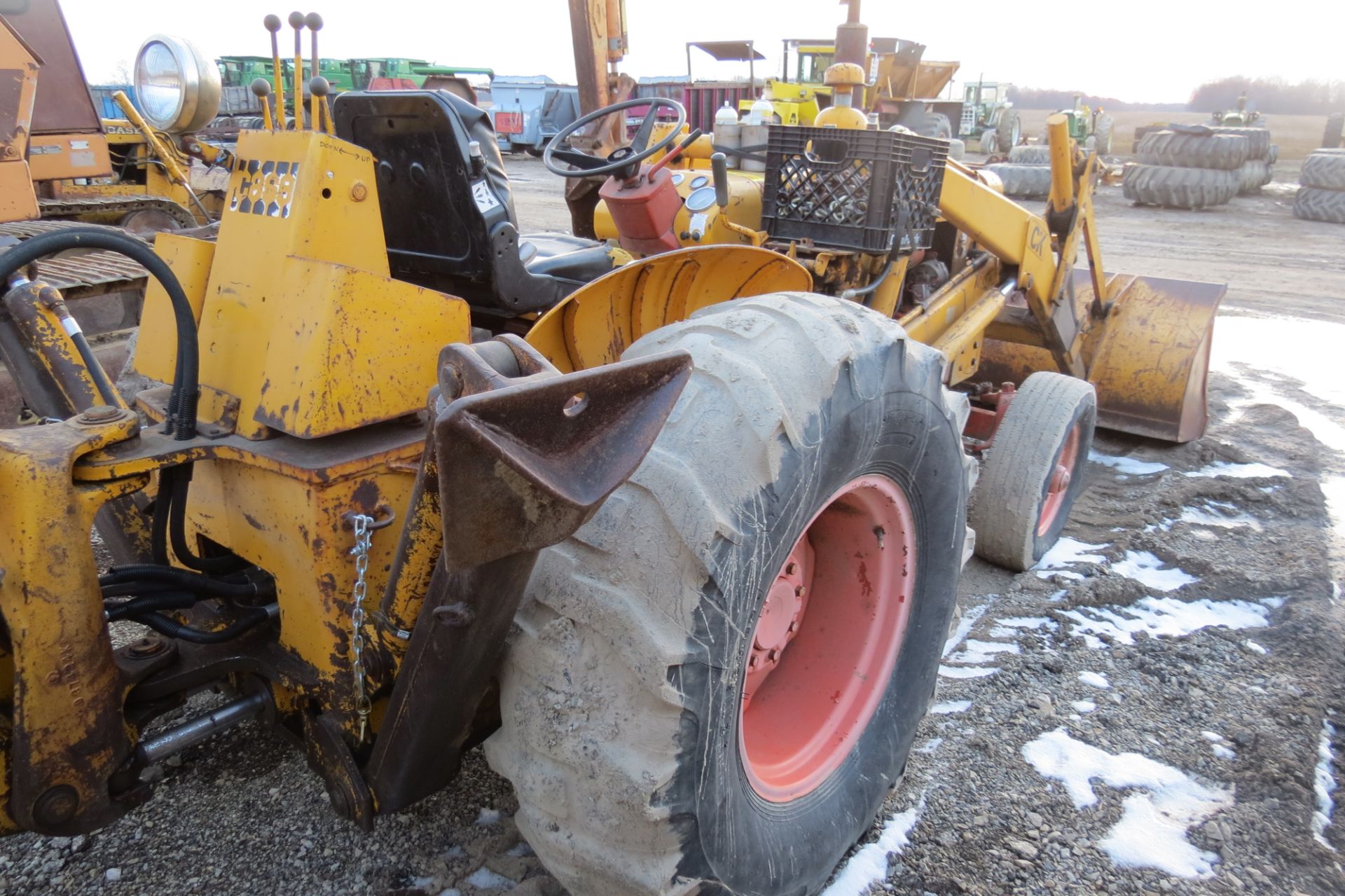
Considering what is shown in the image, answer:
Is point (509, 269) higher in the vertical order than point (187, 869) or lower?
higher

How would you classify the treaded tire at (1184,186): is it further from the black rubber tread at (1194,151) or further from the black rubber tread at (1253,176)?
the black rubber tread at (1253,176)

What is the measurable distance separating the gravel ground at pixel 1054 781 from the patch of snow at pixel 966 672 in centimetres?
1

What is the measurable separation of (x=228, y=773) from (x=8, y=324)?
133 centimetres

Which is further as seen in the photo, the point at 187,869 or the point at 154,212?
the point at 154,212

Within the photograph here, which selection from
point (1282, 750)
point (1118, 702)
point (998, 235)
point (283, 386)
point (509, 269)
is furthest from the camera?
point (998, 235)

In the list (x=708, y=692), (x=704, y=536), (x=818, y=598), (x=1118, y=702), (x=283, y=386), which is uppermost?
(x=283, y=386)

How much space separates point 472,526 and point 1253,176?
20.4m

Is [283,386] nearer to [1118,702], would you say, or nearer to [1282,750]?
[1118,702]

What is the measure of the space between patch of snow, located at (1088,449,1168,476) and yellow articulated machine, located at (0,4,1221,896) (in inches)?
125

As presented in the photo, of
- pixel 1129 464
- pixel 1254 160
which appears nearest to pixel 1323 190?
pixel 1254 160

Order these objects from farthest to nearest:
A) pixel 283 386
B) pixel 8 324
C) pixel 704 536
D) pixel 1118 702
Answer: pixel 1118 702, pixel 8 324, pixel 283 386, pixel 704 536

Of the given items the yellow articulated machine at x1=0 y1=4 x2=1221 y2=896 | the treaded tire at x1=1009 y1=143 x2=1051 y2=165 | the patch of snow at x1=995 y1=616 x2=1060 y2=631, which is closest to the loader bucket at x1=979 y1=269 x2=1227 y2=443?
the patch of snow at x1=995 y1=616 x2=1060 y2=631

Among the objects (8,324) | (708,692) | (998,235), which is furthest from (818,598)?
(998,235)

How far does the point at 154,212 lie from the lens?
7.65 meters
